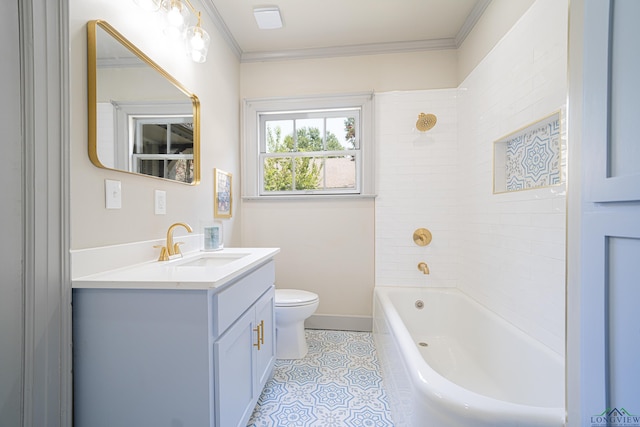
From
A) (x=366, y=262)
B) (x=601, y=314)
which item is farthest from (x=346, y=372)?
(x=601, y=314)

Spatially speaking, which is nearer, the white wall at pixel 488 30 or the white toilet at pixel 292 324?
the white wall at pixel 488 30

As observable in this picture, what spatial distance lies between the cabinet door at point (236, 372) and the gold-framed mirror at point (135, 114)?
86 cm

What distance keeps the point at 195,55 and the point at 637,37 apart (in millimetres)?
1778

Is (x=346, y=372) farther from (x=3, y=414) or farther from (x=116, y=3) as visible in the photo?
(x=116, y=3)

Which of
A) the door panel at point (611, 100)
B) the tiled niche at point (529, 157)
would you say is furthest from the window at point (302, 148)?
the door panel at point (611, 100)

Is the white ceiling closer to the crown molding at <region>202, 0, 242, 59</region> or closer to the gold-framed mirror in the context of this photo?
the crown molding at <region>202, 0, 242, 59</region>

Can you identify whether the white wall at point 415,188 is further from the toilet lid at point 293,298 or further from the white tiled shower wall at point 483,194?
the toilet lid at point 293,298

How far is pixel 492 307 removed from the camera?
1.81m

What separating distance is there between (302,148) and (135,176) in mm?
1595

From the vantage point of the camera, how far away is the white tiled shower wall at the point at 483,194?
1.29 m

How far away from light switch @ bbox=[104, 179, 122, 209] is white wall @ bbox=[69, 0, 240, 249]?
0.02m

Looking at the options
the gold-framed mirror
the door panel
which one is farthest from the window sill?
the door panel

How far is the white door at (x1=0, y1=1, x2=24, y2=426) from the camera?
0.78 metres

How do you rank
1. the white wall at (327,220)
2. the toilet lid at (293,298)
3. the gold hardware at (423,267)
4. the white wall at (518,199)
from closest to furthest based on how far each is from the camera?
the white wall at (518,199) < the toilet lid at (293,298) < the gold hardware at (423,267) < the white wall at (327,220)
